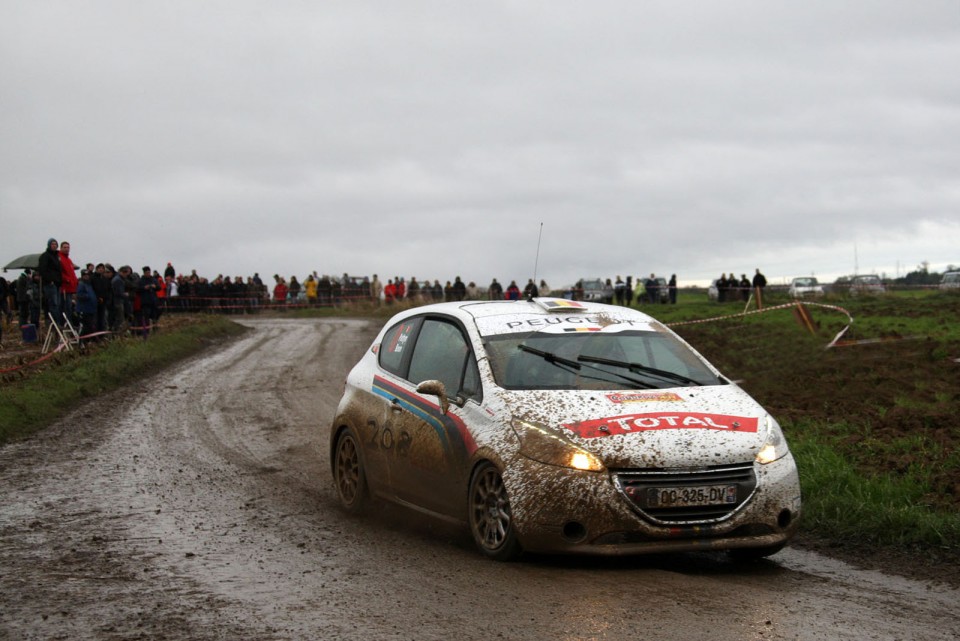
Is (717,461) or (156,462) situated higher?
(717,461)

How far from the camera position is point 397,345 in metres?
9.33

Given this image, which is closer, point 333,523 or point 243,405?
point 333,523

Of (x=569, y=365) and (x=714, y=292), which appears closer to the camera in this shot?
(x=569, y=365)

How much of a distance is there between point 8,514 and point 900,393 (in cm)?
1020

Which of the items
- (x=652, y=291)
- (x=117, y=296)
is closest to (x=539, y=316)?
(x=117, y=296)

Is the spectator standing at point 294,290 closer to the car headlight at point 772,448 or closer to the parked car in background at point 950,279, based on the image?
the parked car in background at point 950,279

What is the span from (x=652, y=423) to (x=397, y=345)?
9.82ft

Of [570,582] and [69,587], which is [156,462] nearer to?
[69,587]

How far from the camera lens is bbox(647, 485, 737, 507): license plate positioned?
21.9 feet

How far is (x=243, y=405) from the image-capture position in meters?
17.1

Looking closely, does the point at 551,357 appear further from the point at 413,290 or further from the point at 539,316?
the point at 413,290

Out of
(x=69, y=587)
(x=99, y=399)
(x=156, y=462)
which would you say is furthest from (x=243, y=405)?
(x=69, y=587)

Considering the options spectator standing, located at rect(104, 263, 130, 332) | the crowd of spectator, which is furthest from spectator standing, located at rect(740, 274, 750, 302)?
spectator standing, located at rect(104, 263, 130, 332)

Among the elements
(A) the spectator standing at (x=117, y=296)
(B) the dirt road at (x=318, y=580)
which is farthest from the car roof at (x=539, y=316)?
(A) the spectator standing at (x=117, y=296)
